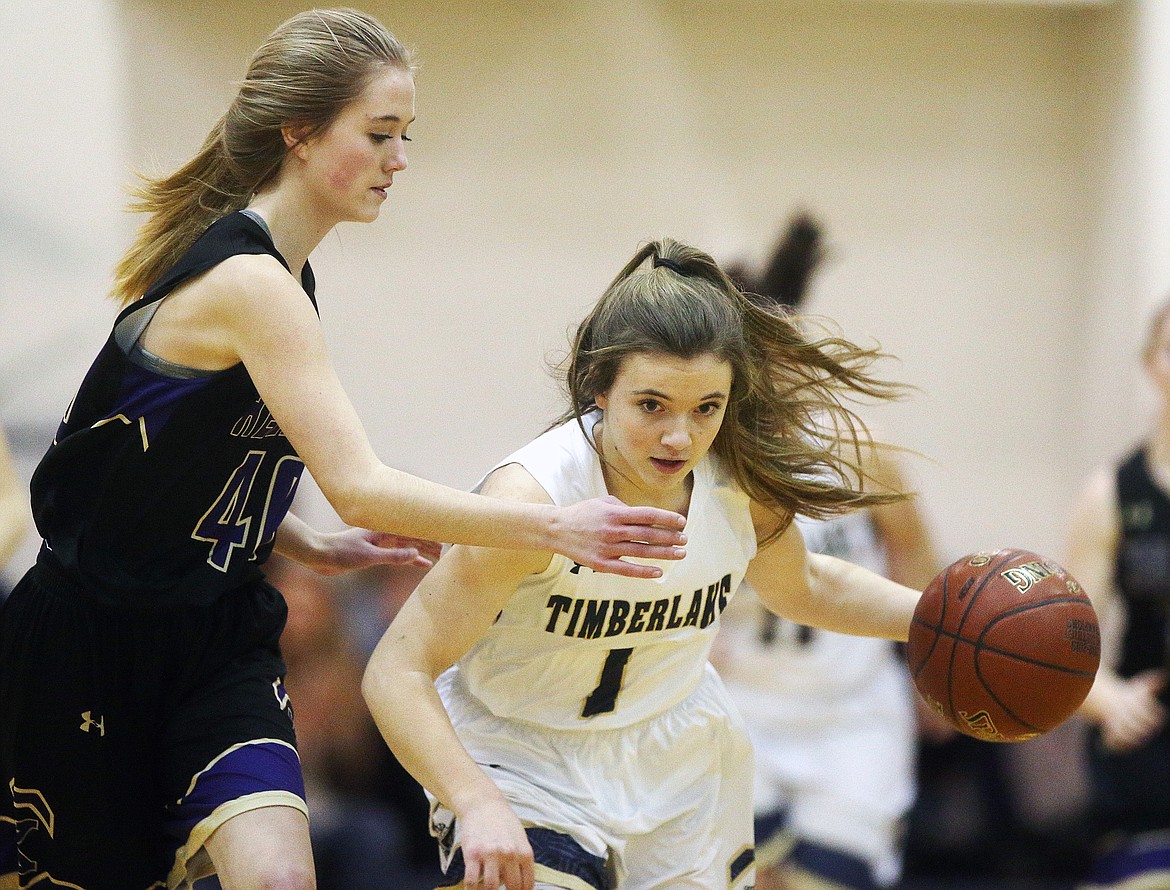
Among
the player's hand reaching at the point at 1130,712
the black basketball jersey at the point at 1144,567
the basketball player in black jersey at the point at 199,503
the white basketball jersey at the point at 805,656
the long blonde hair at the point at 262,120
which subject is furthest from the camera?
the black basketball jersey at the point at 1144,567

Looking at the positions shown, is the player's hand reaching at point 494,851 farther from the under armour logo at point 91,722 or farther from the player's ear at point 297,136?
the player's ear at point 297,136

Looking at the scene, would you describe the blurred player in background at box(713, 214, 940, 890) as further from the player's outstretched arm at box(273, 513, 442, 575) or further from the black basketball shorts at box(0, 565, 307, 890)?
the black basketball shorts at box(0, 565, 307, 890)

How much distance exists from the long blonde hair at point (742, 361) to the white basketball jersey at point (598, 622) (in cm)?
8

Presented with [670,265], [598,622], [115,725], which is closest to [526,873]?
[598,622]

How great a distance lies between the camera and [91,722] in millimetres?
2488

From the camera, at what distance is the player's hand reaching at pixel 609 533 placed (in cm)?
215

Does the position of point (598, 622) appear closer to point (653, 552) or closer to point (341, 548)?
point (653, 552)

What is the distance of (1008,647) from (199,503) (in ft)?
4.97

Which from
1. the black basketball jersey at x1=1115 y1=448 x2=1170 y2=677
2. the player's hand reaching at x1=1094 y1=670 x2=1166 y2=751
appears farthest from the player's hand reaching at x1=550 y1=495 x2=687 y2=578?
the black basketball jersey at x1=1115 y1=448 x2=1170 y2=677

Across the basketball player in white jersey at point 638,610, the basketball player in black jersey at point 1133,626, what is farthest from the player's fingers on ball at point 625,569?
the basketball player in black jersey at point 1133,626

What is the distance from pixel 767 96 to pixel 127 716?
170 inches

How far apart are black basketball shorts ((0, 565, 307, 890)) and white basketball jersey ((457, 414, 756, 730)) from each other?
0.45 meters

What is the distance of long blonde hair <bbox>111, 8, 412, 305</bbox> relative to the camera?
95.3 inches

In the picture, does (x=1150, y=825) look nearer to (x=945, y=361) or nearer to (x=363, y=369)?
(x=945, y=361)
